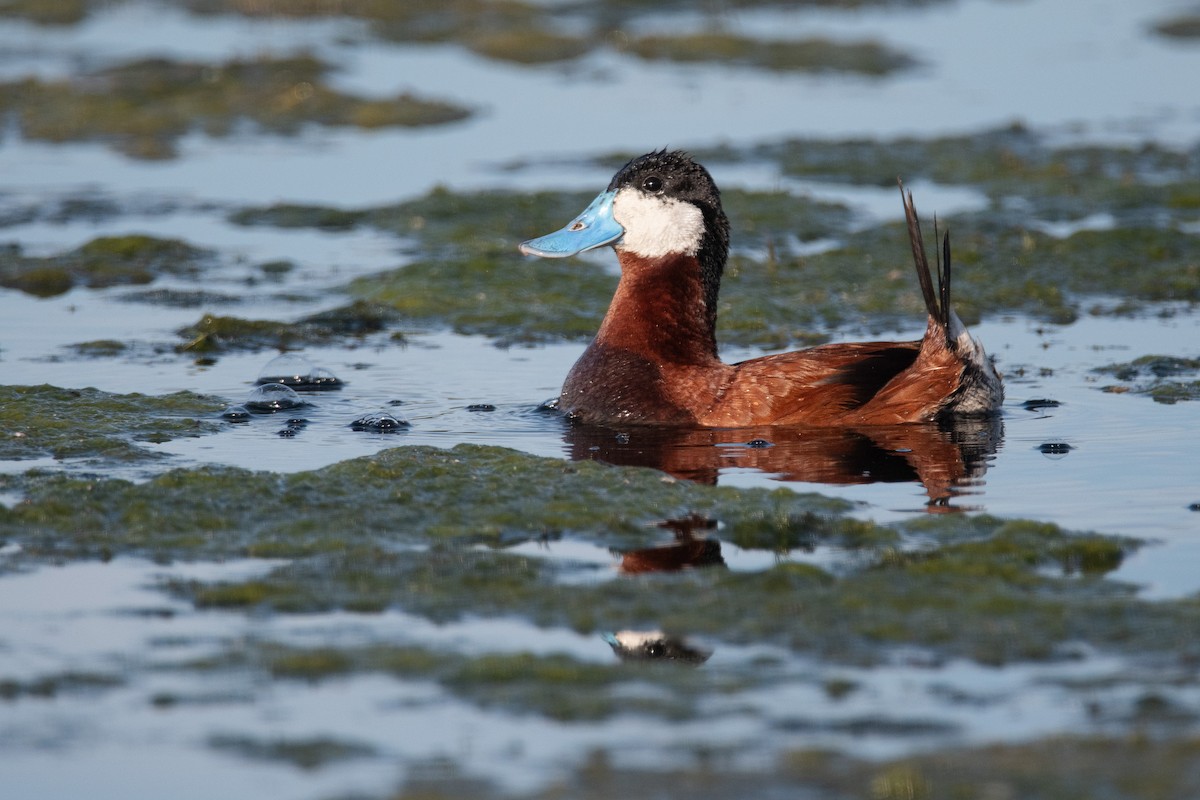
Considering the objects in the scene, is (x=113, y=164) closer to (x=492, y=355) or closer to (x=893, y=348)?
(x=492, y=355)

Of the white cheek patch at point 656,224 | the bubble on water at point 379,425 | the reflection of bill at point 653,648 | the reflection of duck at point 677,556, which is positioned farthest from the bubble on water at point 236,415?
the reflection of bill at point 653,648

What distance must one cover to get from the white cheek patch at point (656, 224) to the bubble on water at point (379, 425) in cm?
151

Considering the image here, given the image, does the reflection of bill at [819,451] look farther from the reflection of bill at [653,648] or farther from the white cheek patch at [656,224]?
the reflection of bill at [653,648]

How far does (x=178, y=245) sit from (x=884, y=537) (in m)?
7.73

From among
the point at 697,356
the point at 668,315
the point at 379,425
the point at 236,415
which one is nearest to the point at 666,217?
the point at 668,315

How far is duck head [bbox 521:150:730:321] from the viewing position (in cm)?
872

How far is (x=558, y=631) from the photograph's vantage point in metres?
5.36

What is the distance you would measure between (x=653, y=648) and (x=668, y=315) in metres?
3.71

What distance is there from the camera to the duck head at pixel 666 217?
872 cm

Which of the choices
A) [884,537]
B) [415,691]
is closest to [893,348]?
[884,537]

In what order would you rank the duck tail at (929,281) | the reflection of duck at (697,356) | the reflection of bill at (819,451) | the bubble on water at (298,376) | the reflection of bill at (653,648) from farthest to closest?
the bubble on water at (298,376) → the reflection of duck at (697,356) → the duck tail at (929,281) → the reflection of bill at (819,451) → the reflection of bill at (653,648)

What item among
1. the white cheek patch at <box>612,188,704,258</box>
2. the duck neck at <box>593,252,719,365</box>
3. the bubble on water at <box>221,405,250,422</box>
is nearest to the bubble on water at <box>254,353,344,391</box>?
the bubble on water at <box>221,405,250,422</box>

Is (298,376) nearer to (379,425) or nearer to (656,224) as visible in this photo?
(379,425)

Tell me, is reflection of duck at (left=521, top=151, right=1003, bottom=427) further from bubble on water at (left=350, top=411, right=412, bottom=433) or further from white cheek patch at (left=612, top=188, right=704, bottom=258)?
bubble on water at (left=350, top=411, right=412, bottom=433)
